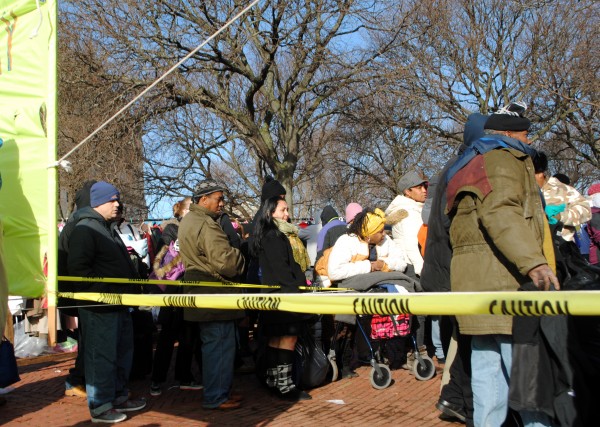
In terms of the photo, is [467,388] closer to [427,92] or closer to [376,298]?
[376,298]

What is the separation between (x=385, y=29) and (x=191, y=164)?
661 centimetres

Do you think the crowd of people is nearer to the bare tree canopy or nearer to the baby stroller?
the baby stroller

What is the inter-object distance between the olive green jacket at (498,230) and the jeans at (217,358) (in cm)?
264

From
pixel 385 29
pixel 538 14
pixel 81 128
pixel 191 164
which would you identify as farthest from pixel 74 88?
pixel 538 14

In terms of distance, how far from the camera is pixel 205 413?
6.10 metres

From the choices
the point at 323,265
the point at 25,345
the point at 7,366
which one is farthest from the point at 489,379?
the point at 25,345

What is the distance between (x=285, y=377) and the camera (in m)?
6.40

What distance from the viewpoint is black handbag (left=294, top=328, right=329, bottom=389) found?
673 centimetres

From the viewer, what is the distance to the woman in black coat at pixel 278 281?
618 centimetres

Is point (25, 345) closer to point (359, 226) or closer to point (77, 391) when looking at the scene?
point (77, 391)

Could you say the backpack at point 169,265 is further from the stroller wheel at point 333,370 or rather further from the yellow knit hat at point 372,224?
the yellow knit hat at point 372,224

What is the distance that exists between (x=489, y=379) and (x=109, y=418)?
3340 mm

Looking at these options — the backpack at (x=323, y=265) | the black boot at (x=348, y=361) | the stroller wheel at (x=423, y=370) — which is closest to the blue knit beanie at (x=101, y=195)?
the backpack at (x=323, y=265)

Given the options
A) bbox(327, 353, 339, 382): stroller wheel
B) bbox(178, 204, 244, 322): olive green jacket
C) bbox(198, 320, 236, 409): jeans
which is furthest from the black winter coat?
bbox(327, 353, 339, 382): stroller wheel
